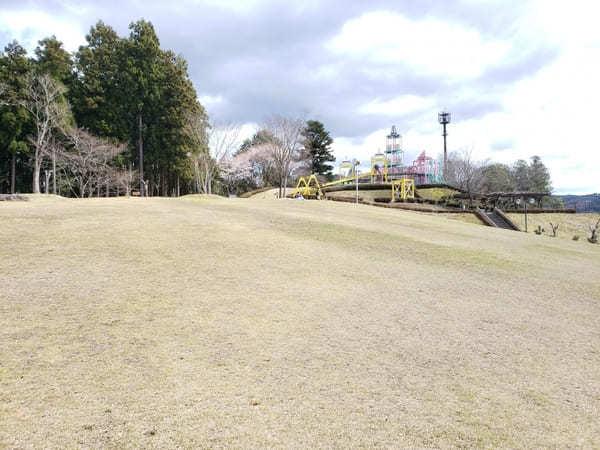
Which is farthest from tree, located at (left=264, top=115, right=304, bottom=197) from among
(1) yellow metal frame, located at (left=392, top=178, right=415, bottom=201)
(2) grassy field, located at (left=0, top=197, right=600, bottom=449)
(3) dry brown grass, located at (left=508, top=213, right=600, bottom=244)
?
(2) grassy field, located at (left=0, top=197, right=600, bottom=449)

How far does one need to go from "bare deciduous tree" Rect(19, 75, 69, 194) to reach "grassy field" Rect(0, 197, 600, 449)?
23.5 meters

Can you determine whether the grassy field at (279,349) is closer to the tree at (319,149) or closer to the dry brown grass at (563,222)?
the dry brown grass at (563,222)

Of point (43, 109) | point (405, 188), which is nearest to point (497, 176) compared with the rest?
point (405, 188)

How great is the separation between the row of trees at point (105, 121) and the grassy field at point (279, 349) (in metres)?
24.6

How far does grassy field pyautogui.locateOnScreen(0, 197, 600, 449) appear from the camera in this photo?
103 inches

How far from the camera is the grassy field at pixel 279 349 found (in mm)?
2623

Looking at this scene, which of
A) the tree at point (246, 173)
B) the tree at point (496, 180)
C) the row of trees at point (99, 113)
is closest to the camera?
the row of trees at point (99, 113)

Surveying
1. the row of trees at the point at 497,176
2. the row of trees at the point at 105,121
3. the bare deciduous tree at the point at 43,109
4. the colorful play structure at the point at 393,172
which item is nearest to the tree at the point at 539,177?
the row of trees at the point at 497,176

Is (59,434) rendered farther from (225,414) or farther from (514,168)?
(514,168)

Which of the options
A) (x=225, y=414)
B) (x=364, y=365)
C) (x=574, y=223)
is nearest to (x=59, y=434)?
(x=225, y=414)

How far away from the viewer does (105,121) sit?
3212cm

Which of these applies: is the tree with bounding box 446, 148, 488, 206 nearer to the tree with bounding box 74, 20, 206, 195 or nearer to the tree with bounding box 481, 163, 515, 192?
the tree with bounding box 481, 163, 515, 192

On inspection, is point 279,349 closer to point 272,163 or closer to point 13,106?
point 13,106

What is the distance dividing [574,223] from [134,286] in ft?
94.1
